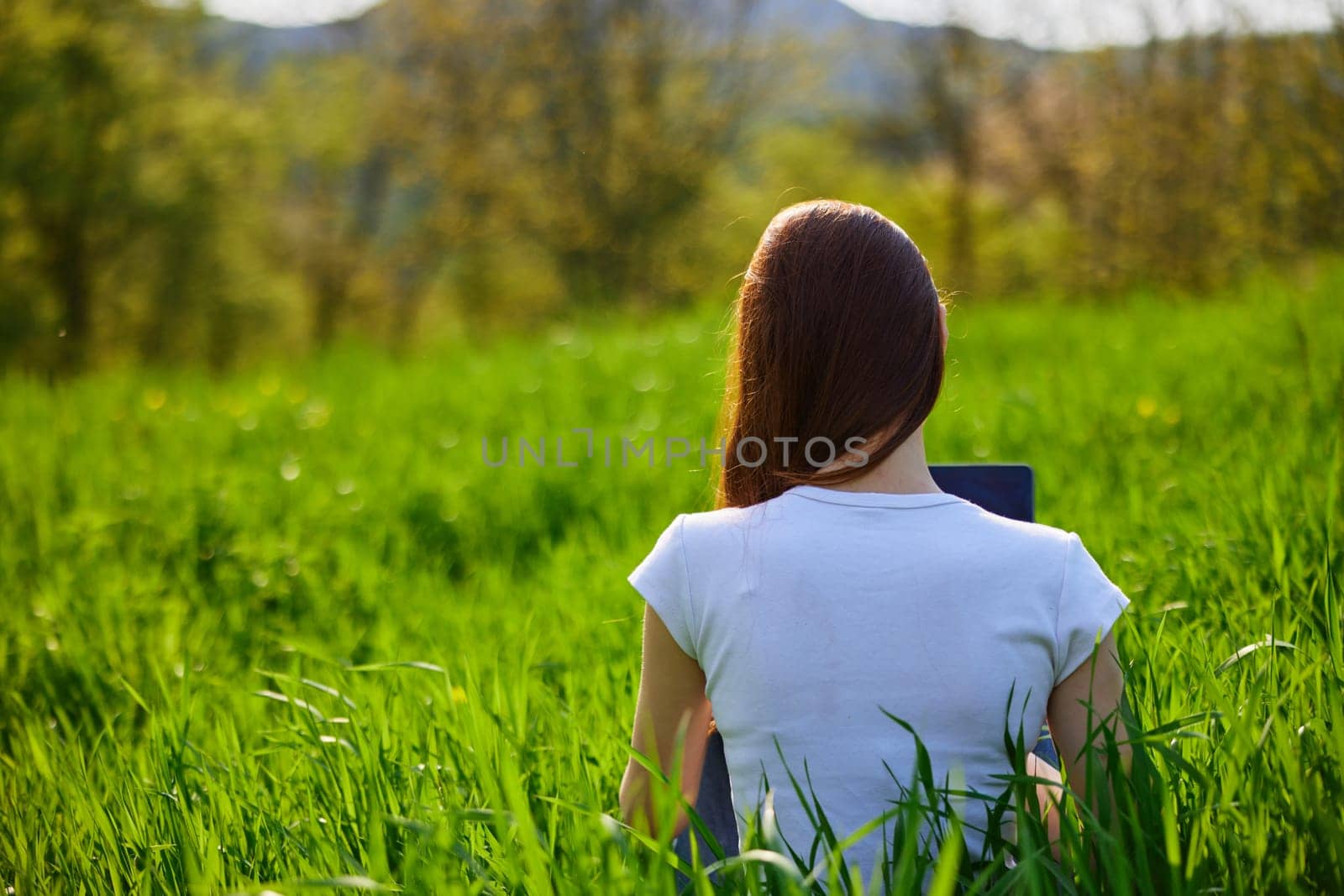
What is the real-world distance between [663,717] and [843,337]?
627 mm

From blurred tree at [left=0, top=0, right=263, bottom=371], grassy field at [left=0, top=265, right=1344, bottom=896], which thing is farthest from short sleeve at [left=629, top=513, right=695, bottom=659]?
blurred tree at [left=0, top=0, right=263, bottom=371]

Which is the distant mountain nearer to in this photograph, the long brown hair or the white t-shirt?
the long brown hair

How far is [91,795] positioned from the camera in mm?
1795

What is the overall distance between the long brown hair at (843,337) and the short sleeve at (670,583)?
190mm

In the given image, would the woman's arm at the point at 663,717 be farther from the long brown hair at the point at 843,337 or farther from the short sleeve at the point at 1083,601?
the short sleeve at the point at 1083,601

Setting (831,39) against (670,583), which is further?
(831,39)

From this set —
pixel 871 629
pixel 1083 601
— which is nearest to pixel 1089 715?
pixel 1083 601

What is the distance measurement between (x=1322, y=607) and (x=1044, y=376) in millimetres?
3138

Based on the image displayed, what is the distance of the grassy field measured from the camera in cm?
144

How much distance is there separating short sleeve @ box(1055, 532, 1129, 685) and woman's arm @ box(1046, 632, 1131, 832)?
1.3 inches

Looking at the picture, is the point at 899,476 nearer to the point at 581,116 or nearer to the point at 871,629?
the point at 871,629

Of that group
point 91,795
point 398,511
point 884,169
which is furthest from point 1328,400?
point 884,169

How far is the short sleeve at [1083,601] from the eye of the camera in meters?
1.26

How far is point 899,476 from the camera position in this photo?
136 cm
